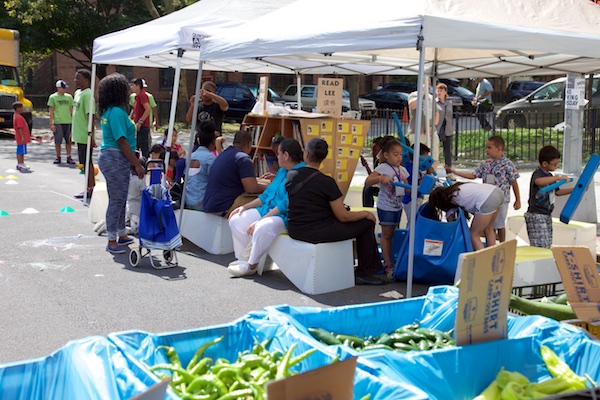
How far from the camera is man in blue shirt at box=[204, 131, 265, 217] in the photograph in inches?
358

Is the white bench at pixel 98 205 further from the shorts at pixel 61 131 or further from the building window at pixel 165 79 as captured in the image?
the building window at pixel 165 79

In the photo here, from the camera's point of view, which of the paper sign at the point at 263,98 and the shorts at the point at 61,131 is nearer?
the paper sign at the point at 263,98

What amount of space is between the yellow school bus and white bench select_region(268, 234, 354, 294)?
19.3 metres

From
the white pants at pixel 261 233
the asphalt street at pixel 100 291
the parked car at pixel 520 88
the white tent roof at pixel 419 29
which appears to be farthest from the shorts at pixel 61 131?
the parked car at pixel 520 88

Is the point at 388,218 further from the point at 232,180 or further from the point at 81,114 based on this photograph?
the point at 81,114

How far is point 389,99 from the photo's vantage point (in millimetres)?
36531

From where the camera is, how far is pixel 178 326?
6473mm

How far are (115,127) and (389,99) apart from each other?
2895 cm

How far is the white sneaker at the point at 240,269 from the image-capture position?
322 inches

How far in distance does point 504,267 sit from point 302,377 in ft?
6.16

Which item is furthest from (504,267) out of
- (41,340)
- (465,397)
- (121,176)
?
(121,176)

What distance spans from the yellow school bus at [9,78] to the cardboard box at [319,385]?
23672 mm

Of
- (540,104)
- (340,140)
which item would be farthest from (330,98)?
(540,104)

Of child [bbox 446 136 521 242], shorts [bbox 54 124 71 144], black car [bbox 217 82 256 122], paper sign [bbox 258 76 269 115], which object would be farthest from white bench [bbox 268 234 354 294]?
black car [bbox 217 82 256 122]
